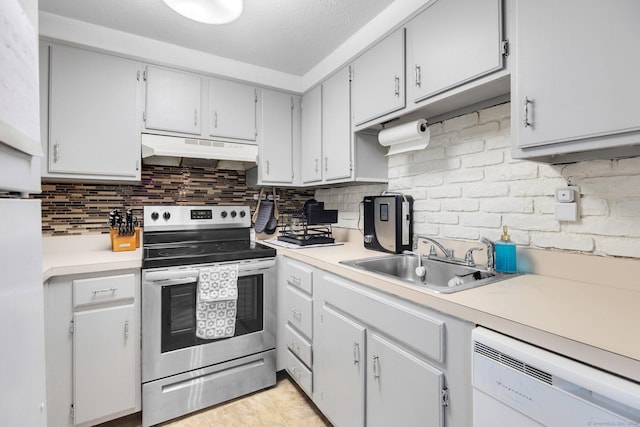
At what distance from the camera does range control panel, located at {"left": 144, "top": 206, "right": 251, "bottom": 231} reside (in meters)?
2.19

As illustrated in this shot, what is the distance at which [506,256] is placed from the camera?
4.33 ft

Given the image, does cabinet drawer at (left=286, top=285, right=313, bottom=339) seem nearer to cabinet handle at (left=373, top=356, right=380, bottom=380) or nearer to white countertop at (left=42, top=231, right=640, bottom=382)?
white countertop at (left=42, top=231, right=640, bottom=382)

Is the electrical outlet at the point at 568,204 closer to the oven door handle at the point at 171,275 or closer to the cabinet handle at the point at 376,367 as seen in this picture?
the cabinet handle at the point at 376,367

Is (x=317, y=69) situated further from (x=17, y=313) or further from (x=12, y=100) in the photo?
(x=17, y=313)

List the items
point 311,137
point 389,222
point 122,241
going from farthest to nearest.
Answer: point 311,137
point 122,241
point 389,222

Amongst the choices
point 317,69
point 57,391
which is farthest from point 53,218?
point 317,69

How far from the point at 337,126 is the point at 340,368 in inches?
62.5

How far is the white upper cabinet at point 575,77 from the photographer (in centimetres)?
84

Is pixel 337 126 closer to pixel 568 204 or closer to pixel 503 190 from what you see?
pixel 503 190

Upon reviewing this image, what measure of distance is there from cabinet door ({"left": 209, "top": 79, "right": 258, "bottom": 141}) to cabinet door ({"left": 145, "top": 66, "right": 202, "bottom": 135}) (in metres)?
0.11

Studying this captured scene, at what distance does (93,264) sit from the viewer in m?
1.59

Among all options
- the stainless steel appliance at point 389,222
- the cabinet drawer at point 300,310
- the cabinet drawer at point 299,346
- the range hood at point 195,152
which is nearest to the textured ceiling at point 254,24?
the range hood at point 195,152

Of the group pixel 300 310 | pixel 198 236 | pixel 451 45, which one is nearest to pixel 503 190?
pixel 451 45

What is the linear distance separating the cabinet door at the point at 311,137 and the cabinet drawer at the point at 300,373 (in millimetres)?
1332
